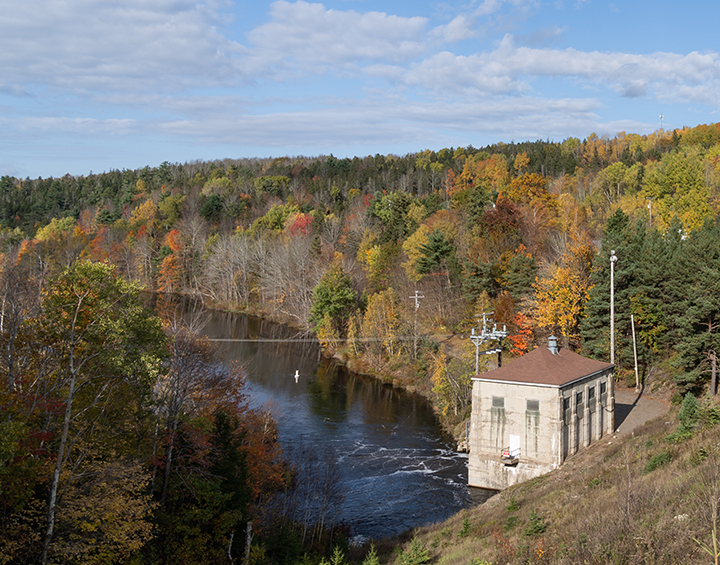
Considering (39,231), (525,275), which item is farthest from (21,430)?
(39,231)

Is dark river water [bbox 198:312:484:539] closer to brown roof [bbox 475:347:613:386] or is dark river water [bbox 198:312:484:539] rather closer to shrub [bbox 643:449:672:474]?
brown roof [bbox 475:347:613:386]

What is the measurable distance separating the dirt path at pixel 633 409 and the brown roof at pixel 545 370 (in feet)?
14.0

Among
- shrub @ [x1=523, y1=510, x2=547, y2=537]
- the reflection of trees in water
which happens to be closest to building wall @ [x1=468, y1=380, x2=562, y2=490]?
the reflection of trees in water

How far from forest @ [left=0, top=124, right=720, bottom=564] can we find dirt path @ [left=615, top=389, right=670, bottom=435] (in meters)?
2.34

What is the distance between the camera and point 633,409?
40375 millimetres

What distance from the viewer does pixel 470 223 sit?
77688 mm

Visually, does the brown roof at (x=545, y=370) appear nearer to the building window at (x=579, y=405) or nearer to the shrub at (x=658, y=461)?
the building window at (x=579, y=405)

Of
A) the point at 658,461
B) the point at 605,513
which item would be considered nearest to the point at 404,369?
the point at 658,461

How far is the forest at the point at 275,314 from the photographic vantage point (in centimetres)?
1984

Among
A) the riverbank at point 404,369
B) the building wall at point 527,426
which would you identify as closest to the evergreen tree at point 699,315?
the building wall at point 527,426

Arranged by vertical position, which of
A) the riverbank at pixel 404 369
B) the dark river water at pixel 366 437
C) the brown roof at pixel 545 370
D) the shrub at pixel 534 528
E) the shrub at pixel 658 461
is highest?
the brown roof at pixel 545 370

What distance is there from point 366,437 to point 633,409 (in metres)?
17.7

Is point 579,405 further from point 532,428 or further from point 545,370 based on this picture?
point 532,428

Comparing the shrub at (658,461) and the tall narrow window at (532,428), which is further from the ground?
the shrub at (658,461)
